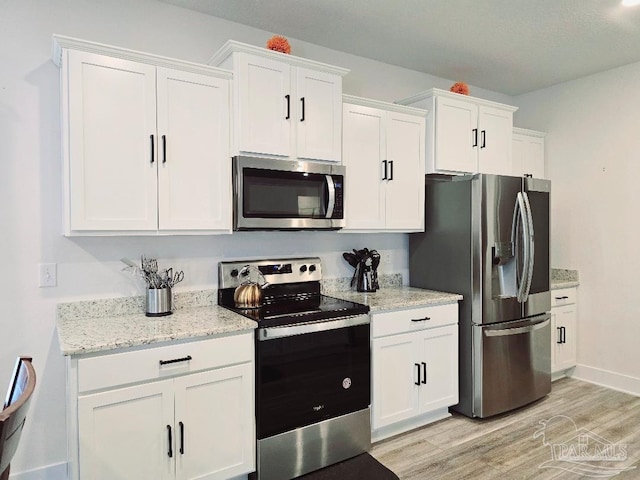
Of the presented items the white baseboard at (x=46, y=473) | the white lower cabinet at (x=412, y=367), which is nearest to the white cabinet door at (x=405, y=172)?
the white lower cabinet at (x=412, y=367)

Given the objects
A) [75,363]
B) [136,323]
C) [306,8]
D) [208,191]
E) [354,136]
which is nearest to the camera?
[75,363]

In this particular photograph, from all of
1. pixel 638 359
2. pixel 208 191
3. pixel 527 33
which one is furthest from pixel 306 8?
pixel 638 359

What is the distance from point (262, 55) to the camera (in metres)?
2.47

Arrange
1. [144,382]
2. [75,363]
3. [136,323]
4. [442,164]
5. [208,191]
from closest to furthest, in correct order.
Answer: [75,363] < [144,382] < [136,323] < [208,191] < [442,164]

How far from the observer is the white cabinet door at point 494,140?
11.4ft

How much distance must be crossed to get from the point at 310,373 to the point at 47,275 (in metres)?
1.48

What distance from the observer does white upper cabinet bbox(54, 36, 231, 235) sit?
2.04 m

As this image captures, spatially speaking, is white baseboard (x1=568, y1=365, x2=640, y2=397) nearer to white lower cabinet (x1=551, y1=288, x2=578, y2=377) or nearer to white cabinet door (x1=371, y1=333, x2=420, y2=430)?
white lower cabinet (x1=551, y1=288, x2=578, y2=377)

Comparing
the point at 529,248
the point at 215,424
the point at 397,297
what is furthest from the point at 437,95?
the point at 215,424

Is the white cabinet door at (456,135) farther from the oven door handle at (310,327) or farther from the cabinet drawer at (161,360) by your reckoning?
the cabinet drawer at (161,360)

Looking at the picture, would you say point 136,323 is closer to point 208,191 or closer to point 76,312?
point 76,312

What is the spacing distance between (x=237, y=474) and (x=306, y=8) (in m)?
2.64

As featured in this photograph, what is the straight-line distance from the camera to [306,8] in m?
2.64

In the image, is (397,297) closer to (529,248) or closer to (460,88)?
(529,248)
